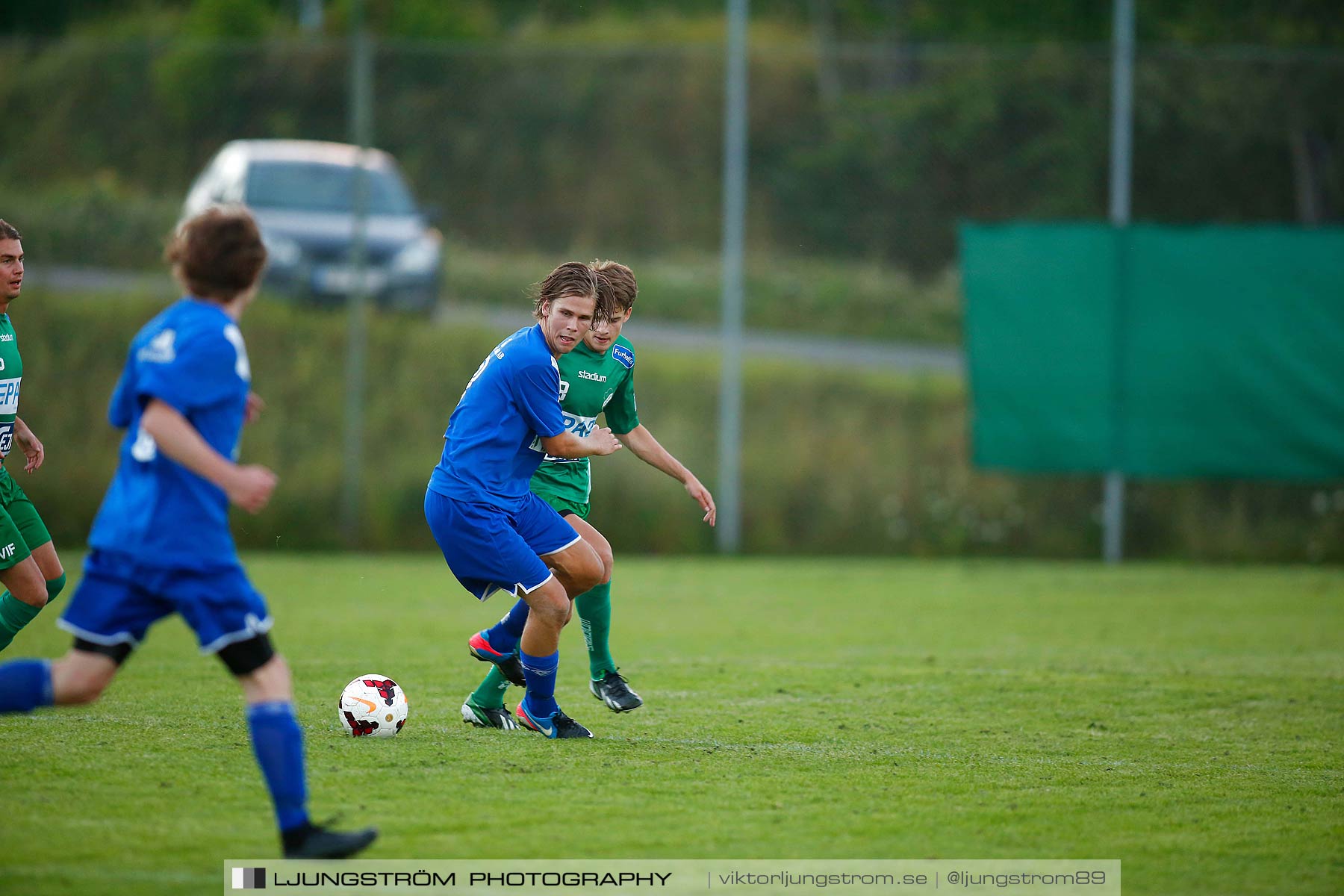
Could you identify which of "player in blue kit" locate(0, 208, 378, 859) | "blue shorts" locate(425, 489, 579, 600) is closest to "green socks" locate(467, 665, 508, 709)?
"blue shorts" locate(425, 489, 579, 600)

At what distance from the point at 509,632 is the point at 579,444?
1085 millimetres

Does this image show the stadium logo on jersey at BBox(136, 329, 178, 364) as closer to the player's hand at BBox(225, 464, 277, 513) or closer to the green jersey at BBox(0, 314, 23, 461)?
the player's hand at BBox(225, 464, 277, 513)

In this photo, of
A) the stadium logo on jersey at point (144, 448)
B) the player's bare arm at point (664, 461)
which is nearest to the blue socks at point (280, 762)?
the stadium logo on jersey at point (144, 448)

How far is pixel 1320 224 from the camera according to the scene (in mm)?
12781

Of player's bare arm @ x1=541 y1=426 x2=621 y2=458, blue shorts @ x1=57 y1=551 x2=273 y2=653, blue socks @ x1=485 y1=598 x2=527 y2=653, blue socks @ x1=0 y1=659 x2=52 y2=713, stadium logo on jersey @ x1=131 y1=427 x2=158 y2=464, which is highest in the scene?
stadium logo on jersey @ x1=131 y1=427 x2=158 y2=464

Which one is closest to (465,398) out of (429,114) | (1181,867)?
(1181,867)

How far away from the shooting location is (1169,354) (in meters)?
12.1

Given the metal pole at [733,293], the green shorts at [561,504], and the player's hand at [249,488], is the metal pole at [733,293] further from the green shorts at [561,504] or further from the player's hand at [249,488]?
the player's hand at [249,488]

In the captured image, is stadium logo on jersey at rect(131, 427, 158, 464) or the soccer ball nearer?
stadium logo on jersey at rect(131, 427, 158, 464)

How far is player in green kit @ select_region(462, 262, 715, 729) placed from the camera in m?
5.88

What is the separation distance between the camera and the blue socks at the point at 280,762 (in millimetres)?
3840

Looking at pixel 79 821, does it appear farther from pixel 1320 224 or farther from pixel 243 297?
pixel 1320 224

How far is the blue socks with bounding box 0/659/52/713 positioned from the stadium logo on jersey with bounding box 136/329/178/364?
3.14ft

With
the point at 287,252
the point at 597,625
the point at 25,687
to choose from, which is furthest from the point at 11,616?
the point at 287,252
